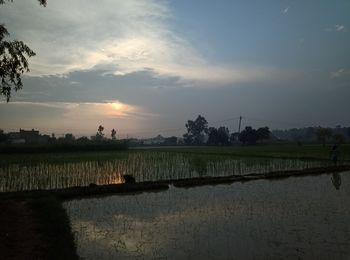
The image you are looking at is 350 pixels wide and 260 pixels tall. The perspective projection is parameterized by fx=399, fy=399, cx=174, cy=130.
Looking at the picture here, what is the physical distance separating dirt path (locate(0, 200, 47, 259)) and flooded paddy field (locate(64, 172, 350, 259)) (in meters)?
0.86

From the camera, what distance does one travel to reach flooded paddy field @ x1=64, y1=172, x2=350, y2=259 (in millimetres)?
7392

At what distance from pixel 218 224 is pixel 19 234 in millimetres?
4600

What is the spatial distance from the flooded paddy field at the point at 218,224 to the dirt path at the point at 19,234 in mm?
865

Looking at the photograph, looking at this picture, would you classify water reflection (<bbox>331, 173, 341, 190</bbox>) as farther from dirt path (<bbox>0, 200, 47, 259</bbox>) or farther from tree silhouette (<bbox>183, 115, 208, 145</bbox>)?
tree silhouette (<bbox>183, 115, 208, 145</bbox>)

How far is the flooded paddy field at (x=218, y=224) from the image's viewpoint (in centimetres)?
739

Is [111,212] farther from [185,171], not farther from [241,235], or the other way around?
[185,171]

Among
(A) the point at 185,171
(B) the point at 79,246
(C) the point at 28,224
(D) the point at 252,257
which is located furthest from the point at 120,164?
(D) the point at 252,257

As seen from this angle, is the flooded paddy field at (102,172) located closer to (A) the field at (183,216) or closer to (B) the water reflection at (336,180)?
(A) the field at (183,216)

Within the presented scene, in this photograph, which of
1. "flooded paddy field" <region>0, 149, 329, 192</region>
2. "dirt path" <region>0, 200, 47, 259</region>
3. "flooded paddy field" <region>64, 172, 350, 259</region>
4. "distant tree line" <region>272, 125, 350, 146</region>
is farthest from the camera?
"distant tree line" <region>272, 125, 350, 146</region>

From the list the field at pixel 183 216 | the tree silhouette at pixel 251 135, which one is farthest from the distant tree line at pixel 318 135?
the field at pixel 183 216

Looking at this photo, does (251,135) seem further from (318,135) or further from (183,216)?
(183,216)

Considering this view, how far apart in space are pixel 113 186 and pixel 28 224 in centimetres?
655

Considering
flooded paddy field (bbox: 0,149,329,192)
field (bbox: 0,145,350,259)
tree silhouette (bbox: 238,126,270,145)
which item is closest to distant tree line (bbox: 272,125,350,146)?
tree silhouette (bbox: 238,126,270,145)

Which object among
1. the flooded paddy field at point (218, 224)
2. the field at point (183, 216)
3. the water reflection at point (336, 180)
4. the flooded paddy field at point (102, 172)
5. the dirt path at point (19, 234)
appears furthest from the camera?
the flooded paddy field at point (102, 172)
